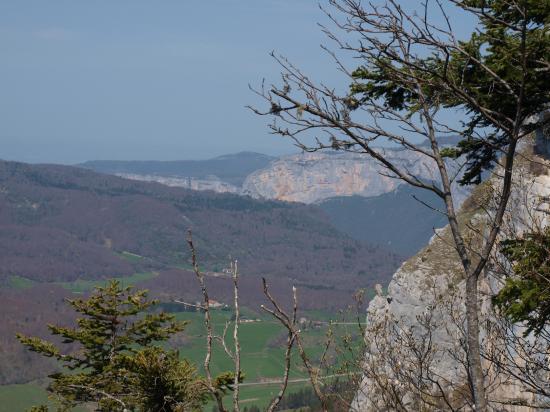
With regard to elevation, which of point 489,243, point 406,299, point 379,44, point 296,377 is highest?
point 379,44

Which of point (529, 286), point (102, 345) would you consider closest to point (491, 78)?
point (529, 286)

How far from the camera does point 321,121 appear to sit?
8.38m

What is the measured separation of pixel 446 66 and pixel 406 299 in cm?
4522

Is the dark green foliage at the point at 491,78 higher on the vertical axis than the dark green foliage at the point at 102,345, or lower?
higher

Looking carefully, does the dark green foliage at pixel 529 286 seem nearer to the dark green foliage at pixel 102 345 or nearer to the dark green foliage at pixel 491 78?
the dark green foliage at pixel 491 78

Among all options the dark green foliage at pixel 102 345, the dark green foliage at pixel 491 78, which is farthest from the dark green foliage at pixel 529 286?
the dark green foliage at pixel 102 345

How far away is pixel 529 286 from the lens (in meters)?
9.81

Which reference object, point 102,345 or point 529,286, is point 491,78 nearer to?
point 529,286

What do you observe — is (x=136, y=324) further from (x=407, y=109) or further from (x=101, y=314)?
(x=407, y=109)

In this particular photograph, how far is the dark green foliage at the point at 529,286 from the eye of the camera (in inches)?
377

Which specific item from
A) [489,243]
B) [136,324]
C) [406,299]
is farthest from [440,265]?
[489,243]

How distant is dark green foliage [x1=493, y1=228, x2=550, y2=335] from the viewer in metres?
9.58

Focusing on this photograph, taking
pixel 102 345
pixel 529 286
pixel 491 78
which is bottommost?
pixel 102 345

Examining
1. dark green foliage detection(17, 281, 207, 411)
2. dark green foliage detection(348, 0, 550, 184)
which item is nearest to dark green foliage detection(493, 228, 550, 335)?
dark green foliage detection(348, 0, 550, 184)
